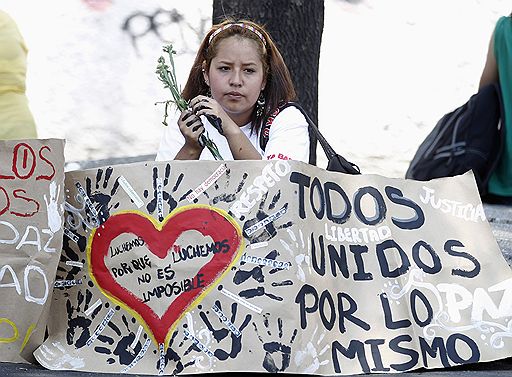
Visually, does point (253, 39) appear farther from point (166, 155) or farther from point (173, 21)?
point (173, 21)

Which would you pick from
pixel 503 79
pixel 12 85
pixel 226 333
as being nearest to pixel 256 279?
pixel 226 333

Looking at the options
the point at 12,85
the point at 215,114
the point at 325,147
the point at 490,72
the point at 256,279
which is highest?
the point at 215,114

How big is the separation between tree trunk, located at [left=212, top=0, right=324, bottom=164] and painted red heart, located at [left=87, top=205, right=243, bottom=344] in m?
2.01

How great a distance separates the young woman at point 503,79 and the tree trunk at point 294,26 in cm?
207

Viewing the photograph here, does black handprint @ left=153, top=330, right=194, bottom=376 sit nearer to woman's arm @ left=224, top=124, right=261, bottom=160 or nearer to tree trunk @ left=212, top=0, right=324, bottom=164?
woman's arm @ left=224, top=124, right=261, bottom=160

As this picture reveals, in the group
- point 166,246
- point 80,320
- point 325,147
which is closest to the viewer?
point 166,246

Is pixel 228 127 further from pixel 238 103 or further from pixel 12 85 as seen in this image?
pixel 12 85

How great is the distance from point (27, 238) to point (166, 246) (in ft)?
1.61

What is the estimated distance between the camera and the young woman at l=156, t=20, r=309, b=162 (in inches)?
161

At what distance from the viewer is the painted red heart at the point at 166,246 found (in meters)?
3.50

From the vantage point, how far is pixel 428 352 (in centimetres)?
366

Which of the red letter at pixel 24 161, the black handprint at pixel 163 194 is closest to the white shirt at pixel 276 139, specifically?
the black handprint at pixel 163 194

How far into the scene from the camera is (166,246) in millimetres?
3541

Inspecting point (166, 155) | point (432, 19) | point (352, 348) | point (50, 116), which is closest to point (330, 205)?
point (352, 348)
